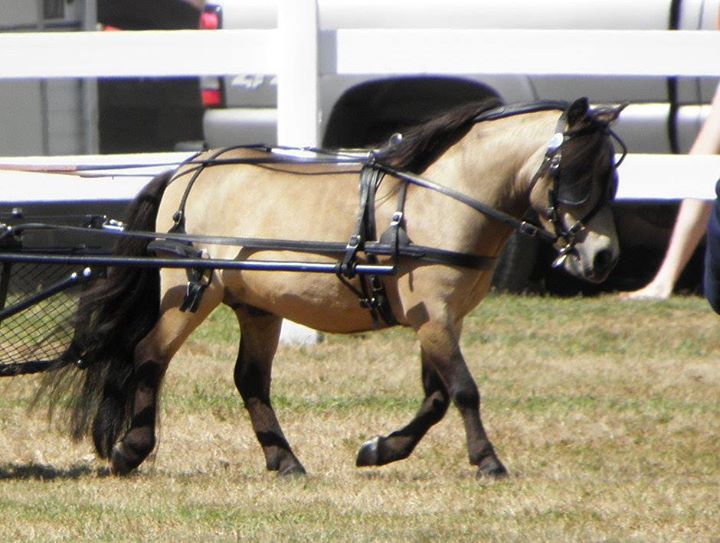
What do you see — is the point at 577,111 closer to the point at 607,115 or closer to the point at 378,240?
the point at 607,115

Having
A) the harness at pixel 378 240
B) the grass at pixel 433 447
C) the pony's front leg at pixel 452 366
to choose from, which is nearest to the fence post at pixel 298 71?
the grass at pixel 433 447

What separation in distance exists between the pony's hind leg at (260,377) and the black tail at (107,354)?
0.37m

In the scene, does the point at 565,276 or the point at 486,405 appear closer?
the point at 486,405

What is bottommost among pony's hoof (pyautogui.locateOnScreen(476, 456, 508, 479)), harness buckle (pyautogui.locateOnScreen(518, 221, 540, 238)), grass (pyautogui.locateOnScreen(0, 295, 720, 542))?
grass (pyautogui.locateOnScreen(0, 295, 720, 542))

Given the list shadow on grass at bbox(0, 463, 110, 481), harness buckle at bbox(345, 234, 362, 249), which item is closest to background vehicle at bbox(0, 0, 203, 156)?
shadow on grass at bbox(0, 463, 110, 481)

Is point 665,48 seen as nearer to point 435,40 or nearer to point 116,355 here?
point 435,40

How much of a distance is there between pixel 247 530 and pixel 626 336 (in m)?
4.11

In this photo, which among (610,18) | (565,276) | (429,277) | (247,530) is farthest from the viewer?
(565,276)

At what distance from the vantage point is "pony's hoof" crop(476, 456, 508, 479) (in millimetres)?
5566

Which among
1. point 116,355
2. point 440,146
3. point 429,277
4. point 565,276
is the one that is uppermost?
point 440,146

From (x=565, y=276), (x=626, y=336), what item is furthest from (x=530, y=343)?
(x=565, y=276)

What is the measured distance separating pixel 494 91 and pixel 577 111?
167 inches

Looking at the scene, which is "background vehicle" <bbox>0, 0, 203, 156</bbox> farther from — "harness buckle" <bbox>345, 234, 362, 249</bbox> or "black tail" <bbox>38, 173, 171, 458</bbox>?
"harness buckle" <bbox>345, 234, 362, 249</bbox>

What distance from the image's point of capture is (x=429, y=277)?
5453mm
